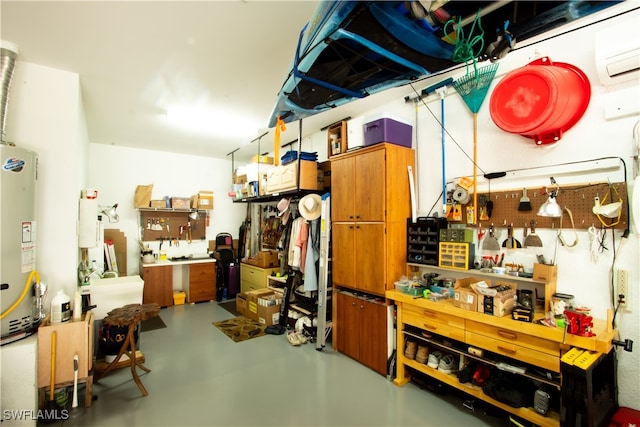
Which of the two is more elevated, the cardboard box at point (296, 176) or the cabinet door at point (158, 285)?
the cardboard box at point (296, 176)

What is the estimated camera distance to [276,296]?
4508mm

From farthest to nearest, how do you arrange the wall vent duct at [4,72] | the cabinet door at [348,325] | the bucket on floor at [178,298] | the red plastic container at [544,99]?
the bucket on floor at [178,298], the cabinet door at [348,325], the wall vent duct at [4,72], the red plastic container at [544,99]

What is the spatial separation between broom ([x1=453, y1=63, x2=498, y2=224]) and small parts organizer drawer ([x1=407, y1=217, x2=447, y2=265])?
1.13 feet

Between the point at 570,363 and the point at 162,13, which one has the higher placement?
the point at 162,13

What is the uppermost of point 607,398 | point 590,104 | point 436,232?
point 590,104

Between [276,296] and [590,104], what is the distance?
4101 mm

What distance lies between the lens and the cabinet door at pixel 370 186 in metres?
2.96

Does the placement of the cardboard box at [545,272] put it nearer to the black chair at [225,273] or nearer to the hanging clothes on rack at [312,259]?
the hanging clothes on rack at [312,259]

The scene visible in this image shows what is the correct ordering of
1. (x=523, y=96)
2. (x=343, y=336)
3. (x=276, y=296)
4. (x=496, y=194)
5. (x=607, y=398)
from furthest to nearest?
(x=276, y=296), (x=343, y=336), (x=496, y=194), (x=523, y=96), (x=607, y=398)

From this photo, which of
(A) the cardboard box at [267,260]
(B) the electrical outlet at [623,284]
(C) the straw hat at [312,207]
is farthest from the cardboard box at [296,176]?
(B) the electrical outlet at [623,284]

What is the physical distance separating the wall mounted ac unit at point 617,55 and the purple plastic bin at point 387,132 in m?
1.51

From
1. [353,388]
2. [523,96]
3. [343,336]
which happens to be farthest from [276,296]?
[523,96]

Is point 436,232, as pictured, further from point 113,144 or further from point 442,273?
point 113,144

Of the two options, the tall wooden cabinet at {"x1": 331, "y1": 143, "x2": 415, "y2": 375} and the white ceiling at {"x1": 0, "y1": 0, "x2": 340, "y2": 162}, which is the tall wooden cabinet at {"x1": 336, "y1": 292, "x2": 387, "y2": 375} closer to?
the tall wooden cabinet at {"x1": 331, "y1": 143, "x2": 415, "y2": 375}
